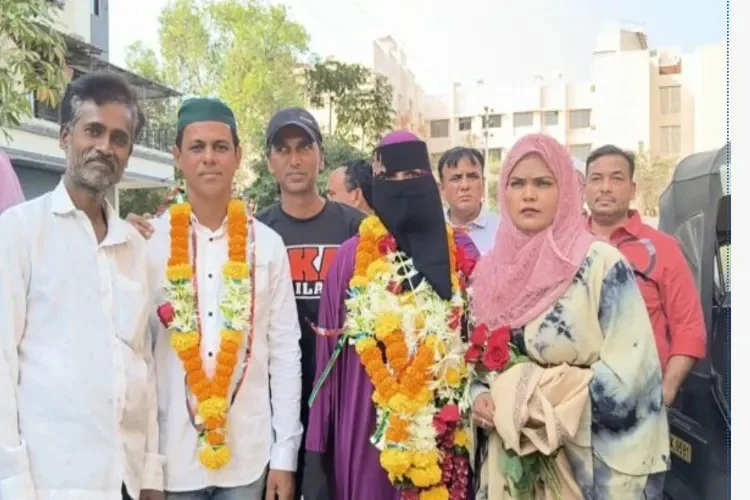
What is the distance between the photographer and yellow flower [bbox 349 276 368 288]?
2.60 m

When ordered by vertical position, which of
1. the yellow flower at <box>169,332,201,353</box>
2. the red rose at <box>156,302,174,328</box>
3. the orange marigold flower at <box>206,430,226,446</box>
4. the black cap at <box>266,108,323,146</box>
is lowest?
the orange marigold flower at <box>206,430,226,446</box>

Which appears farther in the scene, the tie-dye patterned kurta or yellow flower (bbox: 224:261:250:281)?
yellow flower (bbox: 224:261:250:281)

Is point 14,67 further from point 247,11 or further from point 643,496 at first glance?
point 247,11

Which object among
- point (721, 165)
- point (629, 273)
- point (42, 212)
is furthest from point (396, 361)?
point (721, 165)

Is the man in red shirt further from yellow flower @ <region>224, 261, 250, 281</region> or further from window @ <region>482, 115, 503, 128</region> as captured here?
window @ <region>482, 115, 503, 128</region>

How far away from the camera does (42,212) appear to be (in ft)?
6.89

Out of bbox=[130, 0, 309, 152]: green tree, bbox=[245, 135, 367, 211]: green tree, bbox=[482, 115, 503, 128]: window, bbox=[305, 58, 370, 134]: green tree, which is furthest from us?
bbox=[482, 115, 503, 128]: window

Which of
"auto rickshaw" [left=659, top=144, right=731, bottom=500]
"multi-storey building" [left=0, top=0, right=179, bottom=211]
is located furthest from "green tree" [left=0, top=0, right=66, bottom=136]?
"multi-storey building" [left=0, top=0, right=179, bottom=211]

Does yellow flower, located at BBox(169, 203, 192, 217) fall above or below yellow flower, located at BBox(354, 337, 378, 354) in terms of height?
above

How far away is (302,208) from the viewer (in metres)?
3.22

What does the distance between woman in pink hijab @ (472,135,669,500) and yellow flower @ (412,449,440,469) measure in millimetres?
193

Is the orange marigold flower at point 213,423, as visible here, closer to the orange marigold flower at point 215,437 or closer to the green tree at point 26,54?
the orange marigold flower at point 215,437

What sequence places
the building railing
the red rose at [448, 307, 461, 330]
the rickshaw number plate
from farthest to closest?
1. the building railing
2. the rickshaw number plate
3. the red rose at [448, 307, 461, 330]

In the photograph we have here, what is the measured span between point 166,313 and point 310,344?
695 mm
